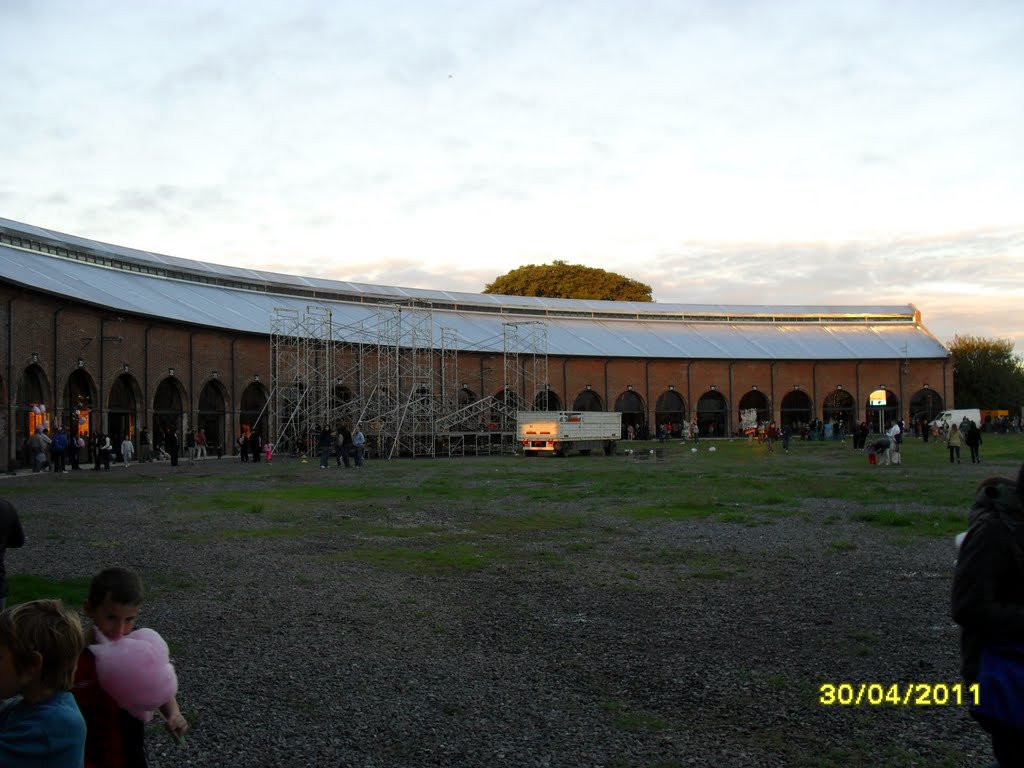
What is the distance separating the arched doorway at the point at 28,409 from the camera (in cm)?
3078

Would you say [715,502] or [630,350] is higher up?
[630,350]

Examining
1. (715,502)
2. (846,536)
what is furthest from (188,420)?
(846,536)

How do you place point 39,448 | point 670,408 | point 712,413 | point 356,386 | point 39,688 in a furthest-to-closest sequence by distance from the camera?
point 712,413 → point 670,408 → point 356,386 → point 39,448 → point 39,688

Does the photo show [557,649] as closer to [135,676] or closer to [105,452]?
[135,676]

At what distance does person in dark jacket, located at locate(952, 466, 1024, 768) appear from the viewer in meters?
3.26

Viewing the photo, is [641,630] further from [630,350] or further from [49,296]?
[630,350]

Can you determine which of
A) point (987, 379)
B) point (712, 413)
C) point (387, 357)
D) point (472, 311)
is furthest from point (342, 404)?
point (987, 379)

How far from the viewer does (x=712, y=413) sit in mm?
64375

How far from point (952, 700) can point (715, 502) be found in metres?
12.2

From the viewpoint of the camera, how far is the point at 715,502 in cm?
1822

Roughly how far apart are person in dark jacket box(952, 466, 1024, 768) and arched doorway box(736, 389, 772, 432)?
6271cm

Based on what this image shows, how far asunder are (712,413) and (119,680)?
62.8 m
